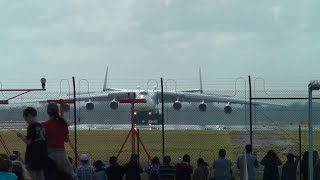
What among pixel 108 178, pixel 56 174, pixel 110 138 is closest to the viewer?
pixel 56 174

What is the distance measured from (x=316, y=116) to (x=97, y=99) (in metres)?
27.8

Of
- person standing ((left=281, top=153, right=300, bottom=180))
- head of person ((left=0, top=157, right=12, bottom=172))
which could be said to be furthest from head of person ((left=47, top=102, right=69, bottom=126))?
person standing ((left=281, top=153, right=300, bottom=180))

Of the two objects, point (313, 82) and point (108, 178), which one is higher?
point (313, 82)

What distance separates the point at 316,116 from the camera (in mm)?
21422

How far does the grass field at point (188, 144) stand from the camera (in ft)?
74.6

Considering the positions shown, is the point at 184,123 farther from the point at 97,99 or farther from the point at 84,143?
the point at 97,99

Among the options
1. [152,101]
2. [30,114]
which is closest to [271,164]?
[30,114]

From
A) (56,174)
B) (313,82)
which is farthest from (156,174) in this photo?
(56,174)

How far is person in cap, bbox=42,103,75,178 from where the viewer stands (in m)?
8.90

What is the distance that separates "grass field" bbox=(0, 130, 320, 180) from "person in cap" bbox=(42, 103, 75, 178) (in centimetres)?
1154

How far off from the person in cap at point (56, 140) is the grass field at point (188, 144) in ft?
37.9

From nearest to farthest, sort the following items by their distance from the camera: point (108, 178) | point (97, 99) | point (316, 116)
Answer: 1. point (108, 178)
2. point (316, 116)
3. point (97, 99)

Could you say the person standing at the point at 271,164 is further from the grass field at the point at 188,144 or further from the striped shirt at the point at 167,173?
the grass field at the point at 188,144

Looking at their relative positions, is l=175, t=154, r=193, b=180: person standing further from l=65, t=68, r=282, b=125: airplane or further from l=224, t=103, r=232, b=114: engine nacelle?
l=224, t=103, r=232, b=114: engine nacelle
